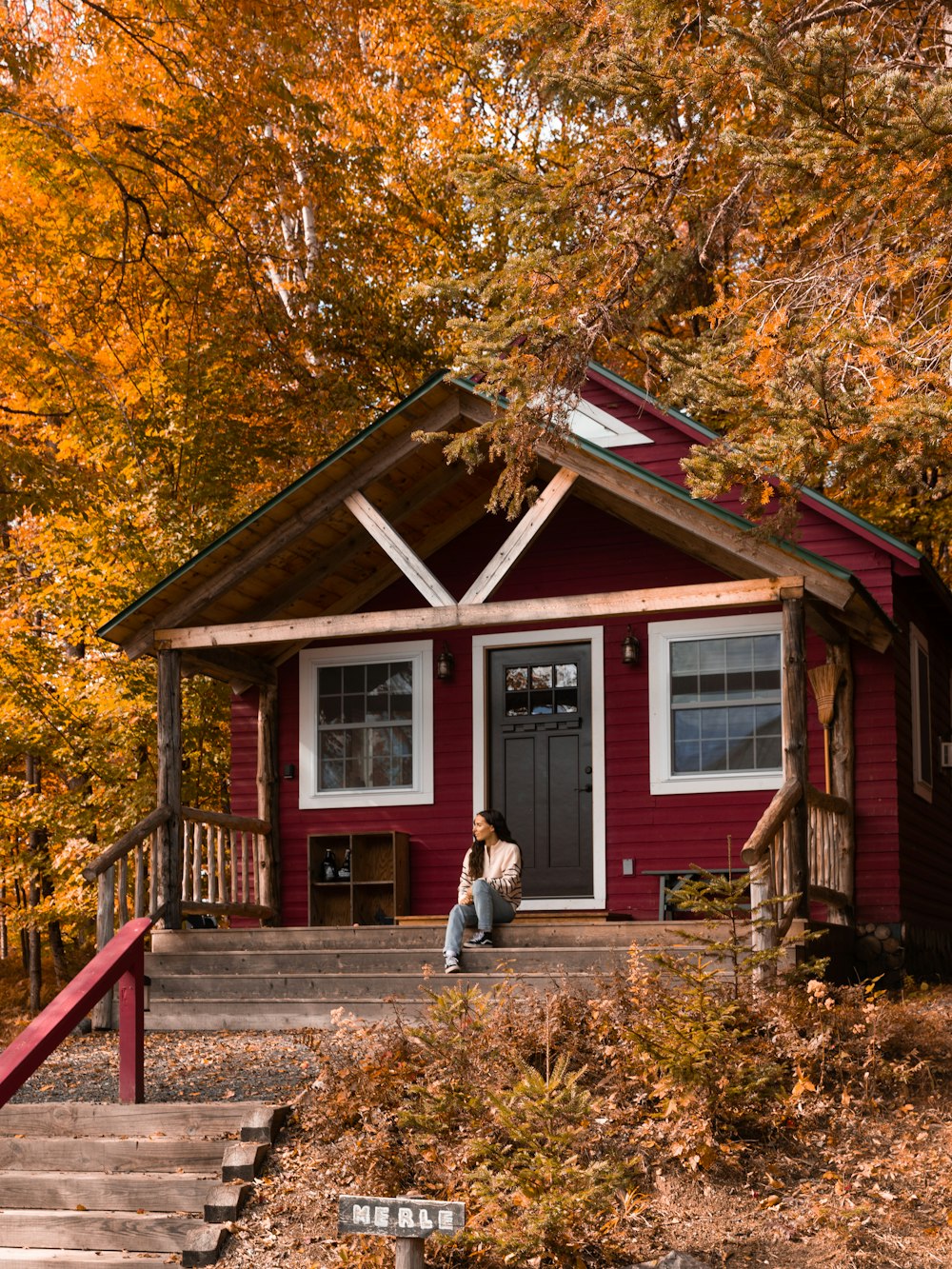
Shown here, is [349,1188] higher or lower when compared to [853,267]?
lower

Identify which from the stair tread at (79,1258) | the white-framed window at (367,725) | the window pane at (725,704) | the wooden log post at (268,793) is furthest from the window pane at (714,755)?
the stair tread at (79,1258)

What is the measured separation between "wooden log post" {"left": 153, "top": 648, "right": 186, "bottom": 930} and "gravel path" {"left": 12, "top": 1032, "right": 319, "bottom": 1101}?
1.50 metres

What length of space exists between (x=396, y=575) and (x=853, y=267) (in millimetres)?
6084

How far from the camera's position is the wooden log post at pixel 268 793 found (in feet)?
46.4

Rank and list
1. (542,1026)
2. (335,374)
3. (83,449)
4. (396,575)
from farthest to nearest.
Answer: (335,374) < (83,449) < (396,575) < (542,1026)

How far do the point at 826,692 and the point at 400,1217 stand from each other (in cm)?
802

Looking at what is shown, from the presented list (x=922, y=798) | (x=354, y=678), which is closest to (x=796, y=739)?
(x=922, y=798)

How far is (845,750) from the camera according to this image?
1245 centimetres

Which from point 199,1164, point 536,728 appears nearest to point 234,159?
point 536,728

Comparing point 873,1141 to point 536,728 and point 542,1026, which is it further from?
point 536,728

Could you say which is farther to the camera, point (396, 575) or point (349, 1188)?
point (396, 575)

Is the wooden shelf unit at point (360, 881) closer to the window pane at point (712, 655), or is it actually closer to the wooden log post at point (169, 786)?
the wooden log post at point (169, 786)

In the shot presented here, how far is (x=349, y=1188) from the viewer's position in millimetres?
6641

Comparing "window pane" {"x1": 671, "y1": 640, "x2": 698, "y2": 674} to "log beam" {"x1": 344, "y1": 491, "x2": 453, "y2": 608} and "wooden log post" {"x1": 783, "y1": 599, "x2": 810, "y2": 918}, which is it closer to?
"wooden log post" {"x1": 783, "y1": 599, "x2": 810, "y2": 918}
